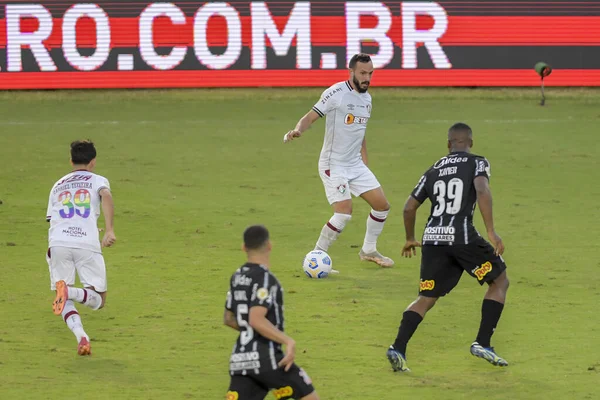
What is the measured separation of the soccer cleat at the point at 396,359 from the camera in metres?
9.08

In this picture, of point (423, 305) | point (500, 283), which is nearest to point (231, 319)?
point (423, 305)

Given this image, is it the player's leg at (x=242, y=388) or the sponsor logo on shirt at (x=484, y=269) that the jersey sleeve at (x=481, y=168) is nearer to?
the sponsor logo on shirt at (x=484, y=269)

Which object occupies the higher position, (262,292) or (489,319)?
(262,292)

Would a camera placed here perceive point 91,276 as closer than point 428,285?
No

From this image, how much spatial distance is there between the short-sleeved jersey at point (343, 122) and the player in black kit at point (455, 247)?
3.94 m

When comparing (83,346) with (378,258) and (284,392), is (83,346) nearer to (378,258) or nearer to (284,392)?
(284,392)

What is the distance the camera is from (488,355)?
9141mm

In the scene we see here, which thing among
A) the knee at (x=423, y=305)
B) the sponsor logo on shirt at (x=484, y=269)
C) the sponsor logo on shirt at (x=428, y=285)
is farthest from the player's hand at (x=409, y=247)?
the sponsor logo on shirt at (x=484, y=269)

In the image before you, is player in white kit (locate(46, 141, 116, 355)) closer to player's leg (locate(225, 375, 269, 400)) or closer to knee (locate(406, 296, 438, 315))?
knee (locate(406, 296, 438, 315))

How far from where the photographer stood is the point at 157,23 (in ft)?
90.4

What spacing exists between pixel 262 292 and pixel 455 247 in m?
2.77

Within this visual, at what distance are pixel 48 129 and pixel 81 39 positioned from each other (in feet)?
12.5

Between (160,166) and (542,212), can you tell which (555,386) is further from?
(160,166)

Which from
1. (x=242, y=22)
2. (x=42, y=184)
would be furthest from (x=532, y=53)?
(x=42, y=184)
